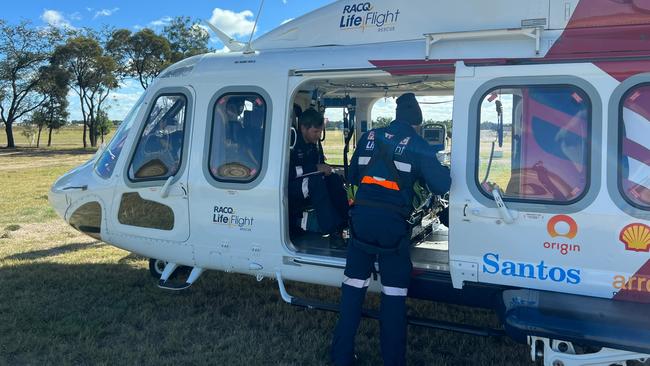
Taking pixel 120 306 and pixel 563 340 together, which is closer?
pixel 563 340

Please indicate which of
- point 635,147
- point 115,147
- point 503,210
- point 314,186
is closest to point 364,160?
point 314,186

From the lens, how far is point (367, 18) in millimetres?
4258

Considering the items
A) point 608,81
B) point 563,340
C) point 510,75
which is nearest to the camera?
point 563,340

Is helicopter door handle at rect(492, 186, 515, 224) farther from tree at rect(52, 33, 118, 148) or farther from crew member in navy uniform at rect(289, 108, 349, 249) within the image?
tree at rect(52, 33, 118, 148)

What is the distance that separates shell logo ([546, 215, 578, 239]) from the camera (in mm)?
3365

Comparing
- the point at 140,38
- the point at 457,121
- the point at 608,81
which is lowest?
the point at 457,121

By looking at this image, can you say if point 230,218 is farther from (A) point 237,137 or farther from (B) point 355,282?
(B) point 355,282

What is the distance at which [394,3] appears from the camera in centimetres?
414

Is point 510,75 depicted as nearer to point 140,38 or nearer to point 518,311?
point 518,311

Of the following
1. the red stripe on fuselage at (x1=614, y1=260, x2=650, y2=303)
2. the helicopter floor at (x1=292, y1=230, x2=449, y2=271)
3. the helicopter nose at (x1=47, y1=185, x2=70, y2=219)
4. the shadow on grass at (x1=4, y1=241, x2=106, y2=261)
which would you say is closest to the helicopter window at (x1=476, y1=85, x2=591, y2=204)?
the red stripe on fuselage at (x1=614, y1=260, x2=650, y2=303)

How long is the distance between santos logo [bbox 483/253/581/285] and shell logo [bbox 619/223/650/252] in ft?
1.11

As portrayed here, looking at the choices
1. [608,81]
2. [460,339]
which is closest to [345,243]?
[460,339]

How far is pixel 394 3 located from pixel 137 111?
2668 millimetres

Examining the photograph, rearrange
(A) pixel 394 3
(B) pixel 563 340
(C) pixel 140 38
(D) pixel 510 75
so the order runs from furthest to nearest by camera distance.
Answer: (C) pixel 140 38, (A) pixel 394 3, (D) pixel 510 75, (B) pixel 563 340
